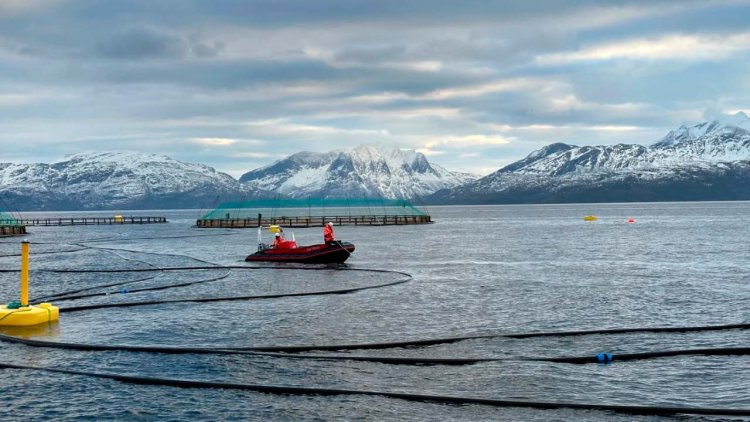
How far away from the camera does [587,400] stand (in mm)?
23047

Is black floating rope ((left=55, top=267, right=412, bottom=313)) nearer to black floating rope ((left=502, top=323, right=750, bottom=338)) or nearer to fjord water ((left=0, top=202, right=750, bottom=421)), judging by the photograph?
fjord water ((left=0, top=202, right=750, bottom=421))

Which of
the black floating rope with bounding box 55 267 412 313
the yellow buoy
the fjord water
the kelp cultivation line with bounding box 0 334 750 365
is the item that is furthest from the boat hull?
the kelp cultivation line with bounding box 0 334 750 365

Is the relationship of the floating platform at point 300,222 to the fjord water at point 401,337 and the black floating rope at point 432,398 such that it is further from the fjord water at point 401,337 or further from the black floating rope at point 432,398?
the black floating rope at point 432,398

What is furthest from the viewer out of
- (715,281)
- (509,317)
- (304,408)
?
(715,281)

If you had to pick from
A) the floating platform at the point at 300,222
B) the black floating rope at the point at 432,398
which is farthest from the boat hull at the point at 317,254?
the floating platform at the point at 300,222

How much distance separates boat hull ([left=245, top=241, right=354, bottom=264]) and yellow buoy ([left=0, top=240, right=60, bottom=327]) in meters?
35.1

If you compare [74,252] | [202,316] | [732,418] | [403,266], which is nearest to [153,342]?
[202,316]

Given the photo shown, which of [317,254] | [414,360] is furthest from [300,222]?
[414,360]

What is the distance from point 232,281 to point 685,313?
3113 cm

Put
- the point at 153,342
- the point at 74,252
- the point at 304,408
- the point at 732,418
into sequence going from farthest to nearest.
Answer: the point at 74,252
the point at 153,342
the point at 304,408
the point at 732,418

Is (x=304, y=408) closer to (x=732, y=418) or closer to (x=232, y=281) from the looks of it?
(x=732, y=418)

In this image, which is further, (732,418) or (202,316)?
(202,316)

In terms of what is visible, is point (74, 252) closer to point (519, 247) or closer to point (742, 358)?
point (519, 247)

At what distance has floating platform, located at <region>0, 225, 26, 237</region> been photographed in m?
143
